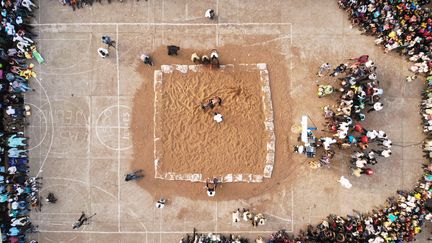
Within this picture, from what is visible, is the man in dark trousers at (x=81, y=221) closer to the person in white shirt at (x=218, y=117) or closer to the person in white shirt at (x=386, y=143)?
the person in white shirt at (x=218, y=117)

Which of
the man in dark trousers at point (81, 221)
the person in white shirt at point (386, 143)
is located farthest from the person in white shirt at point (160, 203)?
the person in white shirt at point (386, 143)

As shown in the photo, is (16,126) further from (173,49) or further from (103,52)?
(173,49)

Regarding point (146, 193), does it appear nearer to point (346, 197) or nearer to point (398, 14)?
point (346, 197)

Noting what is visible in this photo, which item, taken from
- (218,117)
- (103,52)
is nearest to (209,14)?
(218,117)

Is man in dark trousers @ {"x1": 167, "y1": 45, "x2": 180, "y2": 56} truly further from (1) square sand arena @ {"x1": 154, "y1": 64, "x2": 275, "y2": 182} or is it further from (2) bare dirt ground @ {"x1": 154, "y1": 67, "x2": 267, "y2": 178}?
(2) bare dirt ground @ {"x1": 154, "y1": 67, "x2": 267, "y2": 178}

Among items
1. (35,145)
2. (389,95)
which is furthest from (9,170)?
(389,95)

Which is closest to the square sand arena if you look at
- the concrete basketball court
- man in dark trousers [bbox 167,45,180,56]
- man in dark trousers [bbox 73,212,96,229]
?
man in dark trousers [bbox 167,45,180,56]
